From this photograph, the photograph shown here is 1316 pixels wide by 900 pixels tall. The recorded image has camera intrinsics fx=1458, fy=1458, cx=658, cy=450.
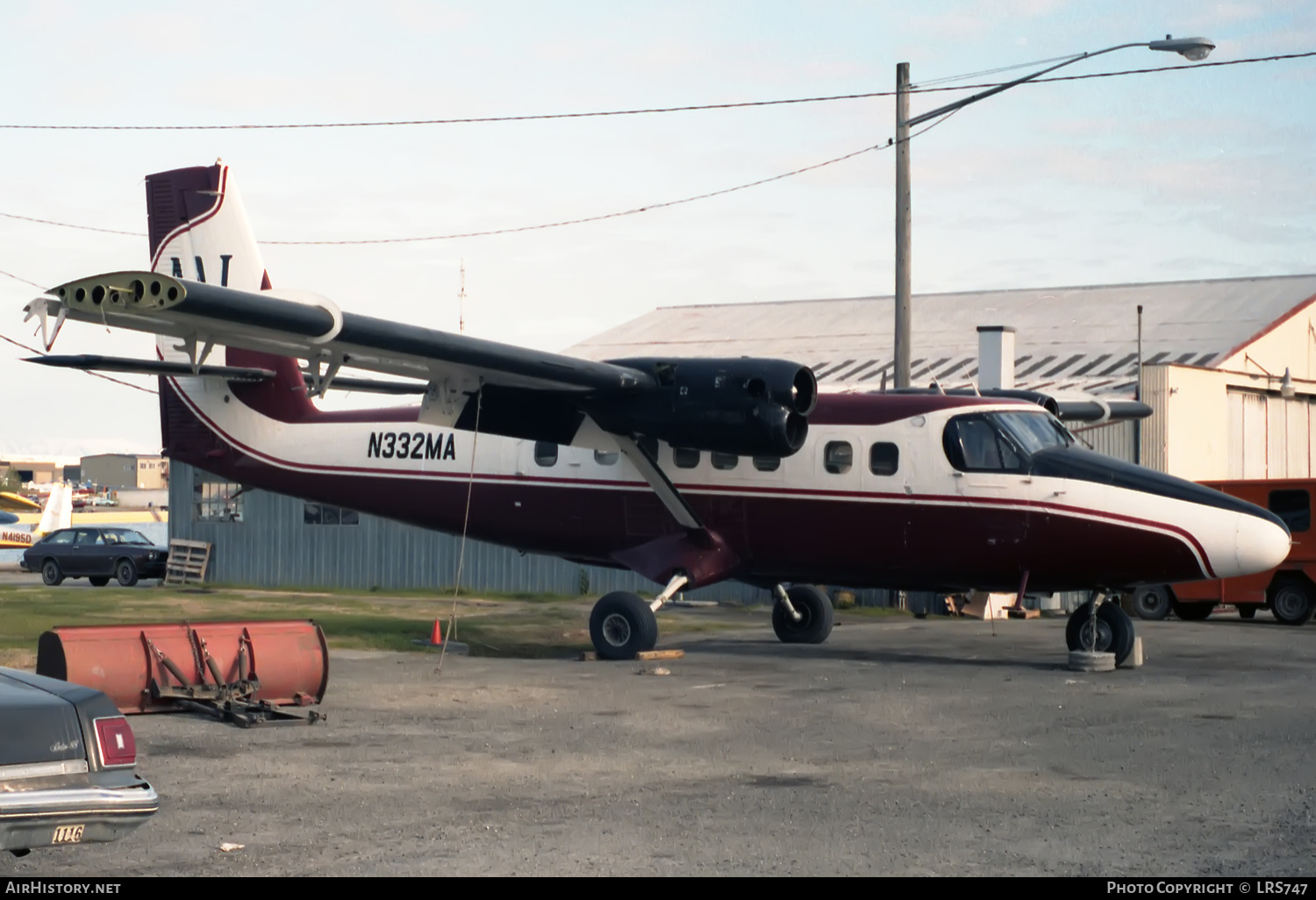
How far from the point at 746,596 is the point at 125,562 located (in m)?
17.2

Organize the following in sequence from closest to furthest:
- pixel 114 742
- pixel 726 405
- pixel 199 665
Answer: pixel 114 742 → pixel 199 665 → pixel 726 405

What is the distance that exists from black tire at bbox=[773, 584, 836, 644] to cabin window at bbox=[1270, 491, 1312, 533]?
10.7 meters

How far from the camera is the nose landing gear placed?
58.9ft

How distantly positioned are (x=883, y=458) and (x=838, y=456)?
23.6 inches

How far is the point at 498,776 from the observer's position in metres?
10.7

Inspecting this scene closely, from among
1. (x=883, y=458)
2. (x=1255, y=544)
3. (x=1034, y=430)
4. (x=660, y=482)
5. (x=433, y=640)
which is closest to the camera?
(x=1255, y=544)

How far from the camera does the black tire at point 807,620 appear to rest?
21.5m

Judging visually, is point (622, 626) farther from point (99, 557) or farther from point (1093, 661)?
point (99, 557)

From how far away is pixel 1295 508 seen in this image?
27.1 m

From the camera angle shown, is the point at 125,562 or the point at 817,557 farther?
the point at 125,562

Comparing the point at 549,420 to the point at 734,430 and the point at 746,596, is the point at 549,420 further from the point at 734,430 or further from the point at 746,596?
the point at 746,596

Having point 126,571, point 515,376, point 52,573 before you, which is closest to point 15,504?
point 52,573

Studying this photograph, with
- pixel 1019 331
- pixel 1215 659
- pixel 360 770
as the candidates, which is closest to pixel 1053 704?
pixel 1215 659

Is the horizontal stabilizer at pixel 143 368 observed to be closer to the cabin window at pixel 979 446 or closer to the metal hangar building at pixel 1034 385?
the cabin window at pixel 979 446
